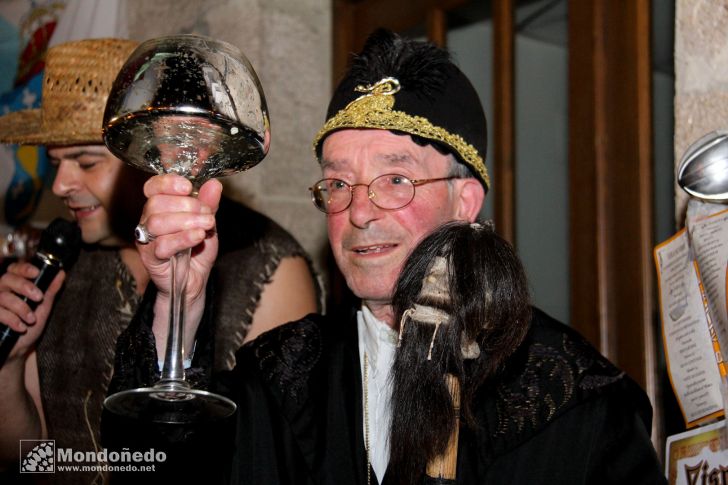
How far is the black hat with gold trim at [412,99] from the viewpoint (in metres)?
1.86

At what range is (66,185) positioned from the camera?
2.46 metres

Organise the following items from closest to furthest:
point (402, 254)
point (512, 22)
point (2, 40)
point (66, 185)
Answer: point (402, 254)
point (66, 185)
point (512, 22)
point (2, 40)

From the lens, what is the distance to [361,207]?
1795mm

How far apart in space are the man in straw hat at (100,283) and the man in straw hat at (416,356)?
0.51 metres

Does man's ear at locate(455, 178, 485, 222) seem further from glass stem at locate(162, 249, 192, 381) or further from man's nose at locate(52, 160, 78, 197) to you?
man's nose at locate(52, 160, 78, 197)

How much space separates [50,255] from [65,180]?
0.41 m

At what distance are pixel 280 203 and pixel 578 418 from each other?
185 cm

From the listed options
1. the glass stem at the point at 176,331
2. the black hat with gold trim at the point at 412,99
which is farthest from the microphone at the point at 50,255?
the glass stem at the point at 176,331

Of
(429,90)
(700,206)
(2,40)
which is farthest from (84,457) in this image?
(2,40)

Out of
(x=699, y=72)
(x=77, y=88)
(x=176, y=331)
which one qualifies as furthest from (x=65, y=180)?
(x=699, y=72)

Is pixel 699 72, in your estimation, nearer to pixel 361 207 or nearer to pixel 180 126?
pixel 361 207

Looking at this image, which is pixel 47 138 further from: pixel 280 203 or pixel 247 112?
pixel 247 112

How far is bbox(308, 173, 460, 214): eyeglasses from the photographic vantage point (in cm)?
180

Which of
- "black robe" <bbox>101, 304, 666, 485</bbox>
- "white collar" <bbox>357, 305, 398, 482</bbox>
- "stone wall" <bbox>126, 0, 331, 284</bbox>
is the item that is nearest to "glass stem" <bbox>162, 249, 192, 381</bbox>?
"black robe" <bbox>101, 304, 666, 485</bbox>
